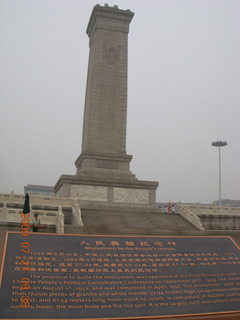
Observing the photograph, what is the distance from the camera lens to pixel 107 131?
1916cm

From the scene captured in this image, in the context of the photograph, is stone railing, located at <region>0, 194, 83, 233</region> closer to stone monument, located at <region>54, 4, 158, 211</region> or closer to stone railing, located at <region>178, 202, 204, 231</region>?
stone monument, located at <region>54, 4, 158, 211</region>

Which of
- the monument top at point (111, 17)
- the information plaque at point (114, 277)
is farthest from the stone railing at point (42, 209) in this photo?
the monument top at point (111, 17)

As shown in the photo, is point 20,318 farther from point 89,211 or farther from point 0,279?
point 89,211

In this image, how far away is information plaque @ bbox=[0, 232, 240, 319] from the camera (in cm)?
549

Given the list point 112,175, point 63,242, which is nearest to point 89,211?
point 112,175

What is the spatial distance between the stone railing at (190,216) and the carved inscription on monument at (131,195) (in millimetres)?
3169

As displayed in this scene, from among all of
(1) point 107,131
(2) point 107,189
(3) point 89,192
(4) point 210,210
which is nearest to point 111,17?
(1) point 107,131

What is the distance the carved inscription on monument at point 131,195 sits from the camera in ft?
57.5

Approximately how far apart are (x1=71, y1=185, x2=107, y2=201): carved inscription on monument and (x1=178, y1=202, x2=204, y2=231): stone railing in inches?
163

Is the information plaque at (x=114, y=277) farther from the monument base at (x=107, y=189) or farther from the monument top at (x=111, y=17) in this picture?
the monument top at (x=111, y=17)

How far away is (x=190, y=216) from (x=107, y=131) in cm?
731

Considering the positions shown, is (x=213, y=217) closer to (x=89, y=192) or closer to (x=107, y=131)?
(x=89, y=192)

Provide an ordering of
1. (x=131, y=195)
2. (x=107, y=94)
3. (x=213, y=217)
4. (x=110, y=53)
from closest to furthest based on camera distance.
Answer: (x=213, y=217), (x=131, y=195), (x=107, y=94), (x=110, y=53)

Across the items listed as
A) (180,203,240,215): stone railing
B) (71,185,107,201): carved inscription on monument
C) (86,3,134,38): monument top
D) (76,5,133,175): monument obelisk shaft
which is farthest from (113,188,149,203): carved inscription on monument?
(86,3,134,38): monument top
